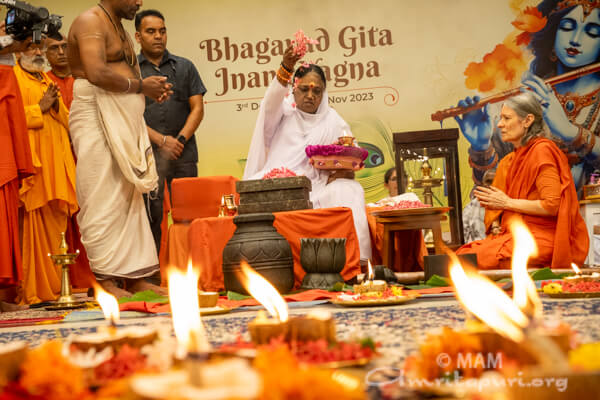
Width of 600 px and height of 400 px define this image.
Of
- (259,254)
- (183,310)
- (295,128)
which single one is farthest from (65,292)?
A: (183,310)

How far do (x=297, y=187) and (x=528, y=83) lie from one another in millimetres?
5347

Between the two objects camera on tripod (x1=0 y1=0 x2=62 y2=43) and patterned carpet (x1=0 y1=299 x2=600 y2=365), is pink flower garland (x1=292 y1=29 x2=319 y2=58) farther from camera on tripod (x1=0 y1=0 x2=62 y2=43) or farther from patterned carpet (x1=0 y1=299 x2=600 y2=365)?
patterned carpet (x1=0 y1=299 x2=600 y2=365)

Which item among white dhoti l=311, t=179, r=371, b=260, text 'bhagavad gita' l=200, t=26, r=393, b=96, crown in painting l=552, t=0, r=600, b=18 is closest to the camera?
white dhoti l=311, t=179, r=371, b=260

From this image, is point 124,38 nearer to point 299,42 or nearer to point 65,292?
point 299,42

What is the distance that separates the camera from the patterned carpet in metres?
1.71

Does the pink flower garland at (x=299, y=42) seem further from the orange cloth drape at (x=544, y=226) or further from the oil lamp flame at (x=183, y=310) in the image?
the oil lamp flame at (x=183, y=310)

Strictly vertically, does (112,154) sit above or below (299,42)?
below

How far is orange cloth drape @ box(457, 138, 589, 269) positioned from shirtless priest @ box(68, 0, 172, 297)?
2241 mm

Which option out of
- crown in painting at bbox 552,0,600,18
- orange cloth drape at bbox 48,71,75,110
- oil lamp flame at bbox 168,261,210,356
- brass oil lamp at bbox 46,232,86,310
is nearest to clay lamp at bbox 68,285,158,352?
oil lamp flame at bbox 168,261,210,356

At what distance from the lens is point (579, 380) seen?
0.73 metres

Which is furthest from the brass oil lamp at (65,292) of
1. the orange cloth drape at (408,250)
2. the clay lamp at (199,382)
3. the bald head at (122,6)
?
the clay lamp at (199,382)

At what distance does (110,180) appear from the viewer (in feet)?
14.3

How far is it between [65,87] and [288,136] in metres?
2.17

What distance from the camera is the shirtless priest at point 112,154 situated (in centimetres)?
428
